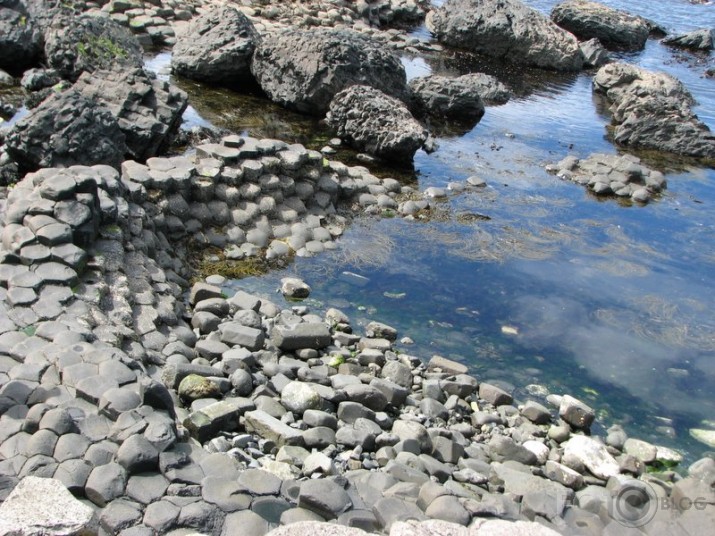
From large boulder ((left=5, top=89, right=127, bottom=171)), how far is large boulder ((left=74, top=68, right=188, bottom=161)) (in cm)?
56

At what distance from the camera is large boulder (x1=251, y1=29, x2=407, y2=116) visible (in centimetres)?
1418

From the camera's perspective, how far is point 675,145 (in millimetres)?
15008

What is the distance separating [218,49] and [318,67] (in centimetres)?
237

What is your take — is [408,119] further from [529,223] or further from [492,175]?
[529,223]

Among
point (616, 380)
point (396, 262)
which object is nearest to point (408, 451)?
point (616, 380)

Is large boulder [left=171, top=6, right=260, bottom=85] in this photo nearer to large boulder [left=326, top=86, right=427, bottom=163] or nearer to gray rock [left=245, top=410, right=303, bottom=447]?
large boulder [left=326, top=86, right=427, bottom=163]

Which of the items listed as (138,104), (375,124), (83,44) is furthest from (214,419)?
(83,44)

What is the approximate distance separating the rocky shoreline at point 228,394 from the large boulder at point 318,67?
3328 mm

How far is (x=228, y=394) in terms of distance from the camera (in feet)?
21.6

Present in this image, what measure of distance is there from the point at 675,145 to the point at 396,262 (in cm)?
795

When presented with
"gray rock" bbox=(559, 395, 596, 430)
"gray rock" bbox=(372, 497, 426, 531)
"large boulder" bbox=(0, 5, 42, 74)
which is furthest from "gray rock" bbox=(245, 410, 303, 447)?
"large boulder" bbox=(0, 5, 42, 74)

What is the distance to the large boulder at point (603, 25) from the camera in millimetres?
24250

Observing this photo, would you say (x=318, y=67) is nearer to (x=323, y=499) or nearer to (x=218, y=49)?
(x=218, y=49)

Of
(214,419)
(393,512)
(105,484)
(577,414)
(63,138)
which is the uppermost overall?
(63,138)
